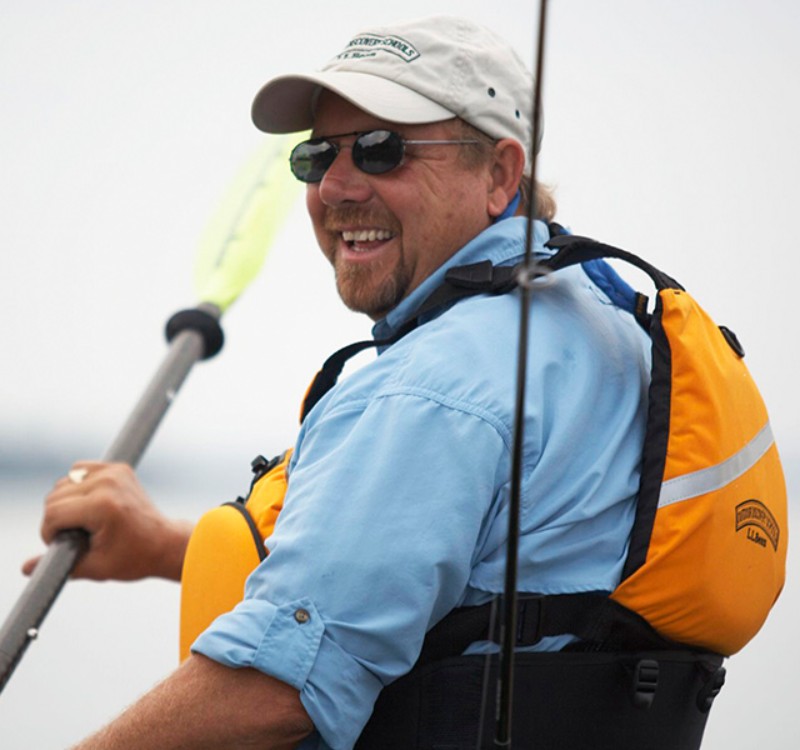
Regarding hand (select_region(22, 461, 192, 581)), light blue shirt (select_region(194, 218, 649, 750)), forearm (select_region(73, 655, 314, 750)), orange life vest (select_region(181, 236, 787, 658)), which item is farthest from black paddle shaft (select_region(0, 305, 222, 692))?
orange life vest (select_region(181, 236, 787, 658))

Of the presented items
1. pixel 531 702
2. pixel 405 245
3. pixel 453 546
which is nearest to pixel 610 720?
pixel 531 702

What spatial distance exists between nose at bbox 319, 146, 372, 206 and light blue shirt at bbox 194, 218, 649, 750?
1.04ft

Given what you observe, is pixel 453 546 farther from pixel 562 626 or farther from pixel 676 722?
pixel 676 722

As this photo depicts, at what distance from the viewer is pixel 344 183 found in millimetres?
1631

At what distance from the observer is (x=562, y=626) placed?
127cm

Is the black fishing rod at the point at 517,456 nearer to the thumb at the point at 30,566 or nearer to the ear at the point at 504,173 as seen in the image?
the ear at the point at 504,173

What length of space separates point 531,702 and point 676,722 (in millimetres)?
194

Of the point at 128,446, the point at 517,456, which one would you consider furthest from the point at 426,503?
the point at 128,446

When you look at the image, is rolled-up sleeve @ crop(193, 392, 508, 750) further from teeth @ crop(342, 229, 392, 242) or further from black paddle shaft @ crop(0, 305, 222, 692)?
black paddle shaft @ crop(0, 305, 222, 692)

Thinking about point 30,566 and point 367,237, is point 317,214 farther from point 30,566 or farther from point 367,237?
point 30,566

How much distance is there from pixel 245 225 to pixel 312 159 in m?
1.22

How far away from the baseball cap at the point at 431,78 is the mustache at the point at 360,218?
122mm

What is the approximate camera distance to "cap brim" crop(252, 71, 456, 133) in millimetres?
1548

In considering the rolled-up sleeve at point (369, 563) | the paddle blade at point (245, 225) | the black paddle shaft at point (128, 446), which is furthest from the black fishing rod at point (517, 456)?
the paddle blade at point (245, 225)
